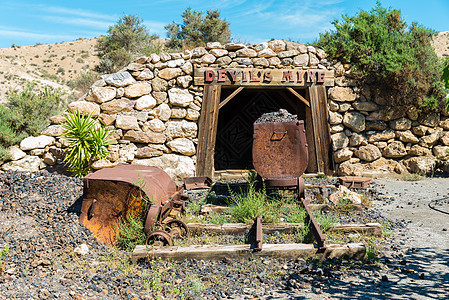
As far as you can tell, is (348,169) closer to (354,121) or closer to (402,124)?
(354,121)

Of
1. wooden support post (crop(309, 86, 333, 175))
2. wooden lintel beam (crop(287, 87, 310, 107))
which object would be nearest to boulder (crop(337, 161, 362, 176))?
wooden support post (crop(309, 86, 333, 175))

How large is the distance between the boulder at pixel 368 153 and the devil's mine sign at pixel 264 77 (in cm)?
189

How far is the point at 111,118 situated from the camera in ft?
28.2

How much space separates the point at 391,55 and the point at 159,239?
797 centimetres

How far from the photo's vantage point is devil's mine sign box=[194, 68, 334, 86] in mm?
9008

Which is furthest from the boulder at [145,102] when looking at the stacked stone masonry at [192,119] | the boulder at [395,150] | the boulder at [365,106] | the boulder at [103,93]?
the boulder at [395,150]

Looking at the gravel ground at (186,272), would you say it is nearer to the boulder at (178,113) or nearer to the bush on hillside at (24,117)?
the bush on hillside at (24,117)

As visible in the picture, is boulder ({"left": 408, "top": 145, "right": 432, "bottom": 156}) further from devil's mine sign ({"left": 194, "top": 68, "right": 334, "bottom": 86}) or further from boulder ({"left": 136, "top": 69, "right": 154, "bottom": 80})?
boulder ({"left": 136, "top": 69, "right": 154, "bottom": 80})

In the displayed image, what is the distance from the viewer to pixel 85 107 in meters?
8.34

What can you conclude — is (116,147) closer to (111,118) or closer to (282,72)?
(111,118)

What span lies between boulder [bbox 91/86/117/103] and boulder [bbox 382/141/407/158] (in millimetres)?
7084

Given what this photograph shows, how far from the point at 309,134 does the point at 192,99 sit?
3.21 m

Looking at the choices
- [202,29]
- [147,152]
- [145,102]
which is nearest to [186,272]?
[147,152]

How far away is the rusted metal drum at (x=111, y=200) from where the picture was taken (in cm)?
452
